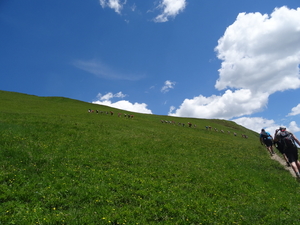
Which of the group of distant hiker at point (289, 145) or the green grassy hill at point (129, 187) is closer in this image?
the green grassy hill at point (129, 187)

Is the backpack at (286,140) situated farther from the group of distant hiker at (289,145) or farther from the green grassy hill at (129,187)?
the green grassy hill at (129,187)

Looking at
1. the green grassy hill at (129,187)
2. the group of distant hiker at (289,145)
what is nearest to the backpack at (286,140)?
the group of distant hiker at (289,145)

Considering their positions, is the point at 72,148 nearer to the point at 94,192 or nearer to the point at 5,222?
the point at 94,192

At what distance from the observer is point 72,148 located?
63.7ft

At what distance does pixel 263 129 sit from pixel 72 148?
2300 cm

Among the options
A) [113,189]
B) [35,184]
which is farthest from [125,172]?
[35,184]

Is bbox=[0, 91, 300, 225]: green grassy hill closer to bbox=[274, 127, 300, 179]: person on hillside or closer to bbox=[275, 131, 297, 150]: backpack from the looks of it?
bbox=[274, 127, 300, 179]: person on hillside

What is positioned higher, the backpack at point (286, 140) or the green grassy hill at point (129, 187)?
the backpack at point (286, 140)

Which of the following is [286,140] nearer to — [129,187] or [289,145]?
[289,145]

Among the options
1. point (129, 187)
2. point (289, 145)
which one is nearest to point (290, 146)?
point (289, 145)

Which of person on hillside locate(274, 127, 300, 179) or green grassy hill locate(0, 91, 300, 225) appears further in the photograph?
person on hillside locate(274, 127, 300, 179)

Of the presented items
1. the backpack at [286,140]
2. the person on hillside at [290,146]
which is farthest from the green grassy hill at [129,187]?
the backpack at [286,140]

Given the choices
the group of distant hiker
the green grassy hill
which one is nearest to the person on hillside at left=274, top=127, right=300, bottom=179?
the group of distant hiker

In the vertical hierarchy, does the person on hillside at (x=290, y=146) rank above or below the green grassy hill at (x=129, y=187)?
above
